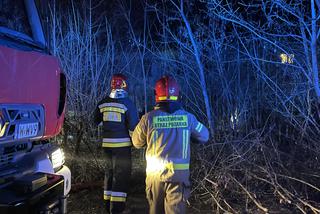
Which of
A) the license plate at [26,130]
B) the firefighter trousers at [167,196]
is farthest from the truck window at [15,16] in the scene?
the firefighter trousers at [167,196]

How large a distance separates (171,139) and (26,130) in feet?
4.36

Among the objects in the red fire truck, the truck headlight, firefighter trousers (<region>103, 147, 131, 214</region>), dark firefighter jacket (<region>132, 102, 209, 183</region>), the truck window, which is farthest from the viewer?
firefighter trousers (<region>103, 147, 131, 214</region>)

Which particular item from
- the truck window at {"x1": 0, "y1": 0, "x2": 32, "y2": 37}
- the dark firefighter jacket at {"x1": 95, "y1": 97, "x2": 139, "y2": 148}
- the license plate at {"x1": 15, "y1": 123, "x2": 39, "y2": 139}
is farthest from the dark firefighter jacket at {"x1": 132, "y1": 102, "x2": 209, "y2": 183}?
the truck window at {"x1": 0, "y1": 0, "x2": 32, "y2": 37}

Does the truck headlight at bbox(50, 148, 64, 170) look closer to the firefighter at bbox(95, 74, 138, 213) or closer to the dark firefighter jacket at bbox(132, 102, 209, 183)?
the dark firefighter jacket at bbox(132, 102, 209, 183)

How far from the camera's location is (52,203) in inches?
105

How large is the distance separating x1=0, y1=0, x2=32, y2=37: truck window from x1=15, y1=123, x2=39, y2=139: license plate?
86cm

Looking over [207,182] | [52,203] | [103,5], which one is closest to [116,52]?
[103,5]

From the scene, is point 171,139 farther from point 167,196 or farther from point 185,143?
point 167,196

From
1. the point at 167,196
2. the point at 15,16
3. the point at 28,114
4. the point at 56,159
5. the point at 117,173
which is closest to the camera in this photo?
the point at 28,114

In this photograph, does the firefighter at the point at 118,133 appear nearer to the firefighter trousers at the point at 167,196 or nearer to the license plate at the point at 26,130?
the firefighter trousers at the point at 167,196

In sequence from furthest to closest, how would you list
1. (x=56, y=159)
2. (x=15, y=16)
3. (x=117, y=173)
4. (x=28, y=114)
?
(x=117, y=173) < (x=56, y=159) < (x=15, y=16) < (x=28, y=114)

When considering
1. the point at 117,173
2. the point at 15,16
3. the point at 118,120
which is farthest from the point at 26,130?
the point at 117,173

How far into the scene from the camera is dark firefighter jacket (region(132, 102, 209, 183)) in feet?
11.0

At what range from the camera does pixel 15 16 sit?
312cm
